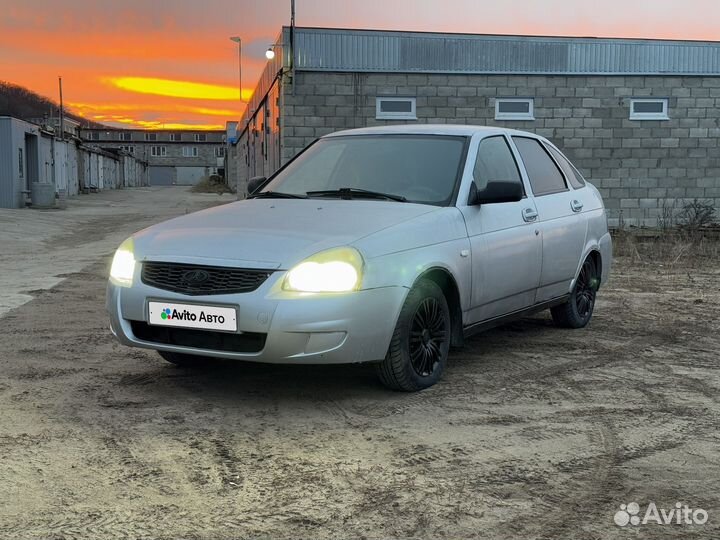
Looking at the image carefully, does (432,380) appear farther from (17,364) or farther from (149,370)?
(17,364)

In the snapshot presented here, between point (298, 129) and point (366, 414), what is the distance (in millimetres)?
14360

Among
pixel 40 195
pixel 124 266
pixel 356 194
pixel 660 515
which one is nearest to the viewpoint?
Result: pixel 660 515

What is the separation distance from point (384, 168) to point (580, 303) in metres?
2.51

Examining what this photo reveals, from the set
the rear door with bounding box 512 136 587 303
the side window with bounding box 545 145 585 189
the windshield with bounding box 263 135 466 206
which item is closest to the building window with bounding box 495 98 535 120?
the side window with bounding box 545 145 585 189

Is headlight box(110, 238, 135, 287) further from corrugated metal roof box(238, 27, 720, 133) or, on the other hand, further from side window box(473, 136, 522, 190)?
corrugated metal roof box(238, 27, 720, 133)

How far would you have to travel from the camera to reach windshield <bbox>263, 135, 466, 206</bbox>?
17.4 feet

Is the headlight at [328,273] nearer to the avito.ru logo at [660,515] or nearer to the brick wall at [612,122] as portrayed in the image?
the avito.ru logo at [660,515]

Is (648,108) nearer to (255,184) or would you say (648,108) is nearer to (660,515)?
(255,184)

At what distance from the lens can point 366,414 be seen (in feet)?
14.2

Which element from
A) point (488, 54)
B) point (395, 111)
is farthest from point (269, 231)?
point (488, 54)

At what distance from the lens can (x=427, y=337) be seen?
15.8 feet

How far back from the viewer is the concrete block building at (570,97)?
1830cm

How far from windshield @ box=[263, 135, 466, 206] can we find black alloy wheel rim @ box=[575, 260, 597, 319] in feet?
6.73

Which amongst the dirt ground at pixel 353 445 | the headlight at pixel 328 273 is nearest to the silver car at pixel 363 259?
the headlight at pixel 328 273
